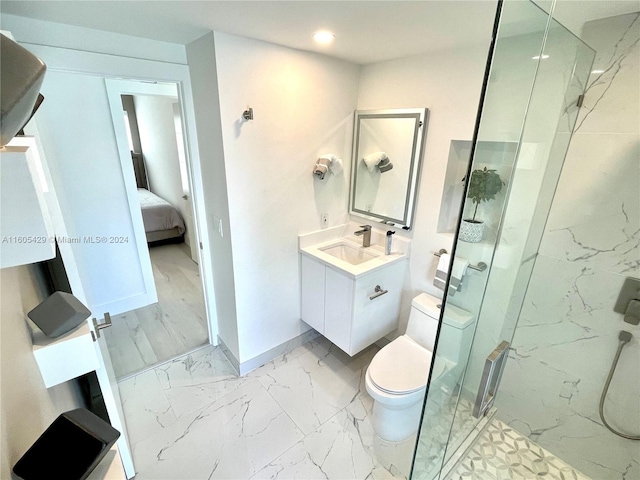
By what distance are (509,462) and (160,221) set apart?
15.0 ft

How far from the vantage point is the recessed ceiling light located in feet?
5.21

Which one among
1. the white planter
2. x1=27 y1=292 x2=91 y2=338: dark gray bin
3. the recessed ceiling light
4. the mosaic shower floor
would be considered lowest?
the mosaic shower floor

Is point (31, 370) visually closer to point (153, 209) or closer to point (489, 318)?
point (489, 318)

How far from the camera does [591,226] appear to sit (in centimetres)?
145

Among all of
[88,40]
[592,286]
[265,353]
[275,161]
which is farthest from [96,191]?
[592,286]

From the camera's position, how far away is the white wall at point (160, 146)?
13.9 ft

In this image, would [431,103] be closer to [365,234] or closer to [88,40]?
[365,234]

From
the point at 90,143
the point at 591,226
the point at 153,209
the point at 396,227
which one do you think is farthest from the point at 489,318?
the point at 153,209

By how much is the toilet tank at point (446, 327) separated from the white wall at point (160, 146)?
12.1ft

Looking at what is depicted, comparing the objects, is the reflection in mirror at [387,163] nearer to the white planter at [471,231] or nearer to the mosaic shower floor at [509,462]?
the white planter at [471,231]

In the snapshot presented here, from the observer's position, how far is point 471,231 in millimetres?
1204

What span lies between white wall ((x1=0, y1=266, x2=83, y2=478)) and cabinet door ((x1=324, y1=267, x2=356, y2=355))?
1512 mm

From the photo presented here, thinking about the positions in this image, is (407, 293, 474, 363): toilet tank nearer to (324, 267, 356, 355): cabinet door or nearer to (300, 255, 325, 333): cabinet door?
(324, 267, 356, 355): cabinet door

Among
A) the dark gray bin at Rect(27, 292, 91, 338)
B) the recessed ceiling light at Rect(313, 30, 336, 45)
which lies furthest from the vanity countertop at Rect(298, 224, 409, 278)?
the dark gray bin at Rect(27, 292, 91, 338)
